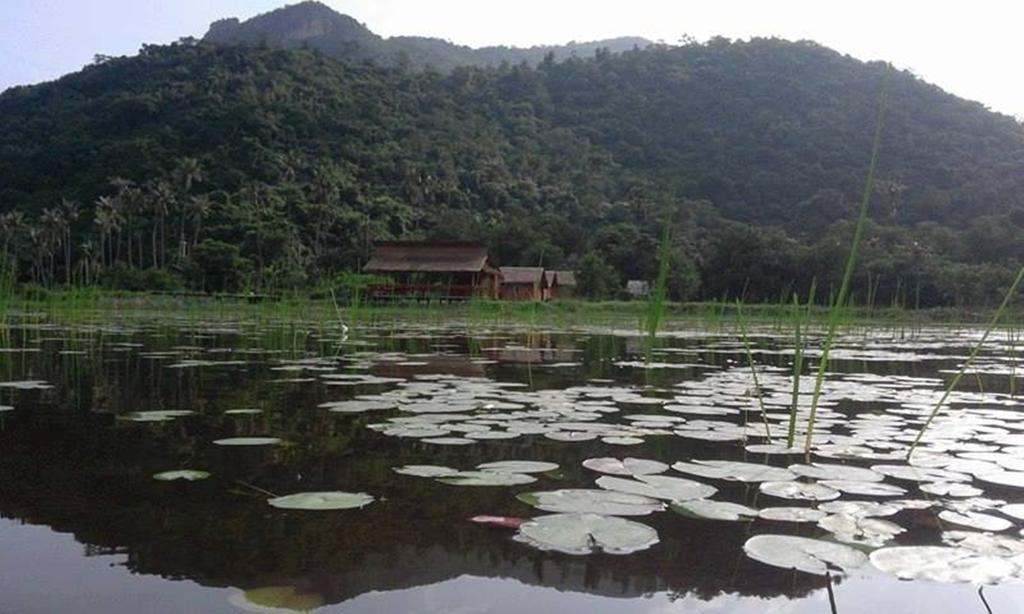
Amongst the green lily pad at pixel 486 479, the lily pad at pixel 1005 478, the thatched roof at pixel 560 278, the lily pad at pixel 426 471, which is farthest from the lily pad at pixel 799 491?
the thatched roof at pixel 560 278

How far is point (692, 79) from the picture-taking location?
3046 inches

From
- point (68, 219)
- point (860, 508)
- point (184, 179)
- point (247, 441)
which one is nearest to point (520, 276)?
point (184, 179)

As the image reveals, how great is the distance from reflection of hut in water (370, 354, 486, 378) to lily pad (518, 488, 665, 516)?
3.07 metres

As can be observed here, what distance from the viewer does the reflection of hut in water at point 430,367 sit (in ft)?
17.0

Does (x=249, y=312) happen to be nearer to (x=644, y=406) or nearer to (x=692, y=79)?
(x=644, y=406)

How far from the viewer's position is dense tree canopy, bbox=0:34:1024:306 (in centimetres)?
3975

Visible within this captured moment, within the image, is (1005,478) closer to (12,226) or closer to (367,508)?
(367,508)

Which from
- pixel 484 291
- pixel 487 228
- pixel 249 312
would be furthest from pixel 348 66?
pixel 249 312

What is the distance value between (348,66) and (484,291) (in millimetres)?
51630

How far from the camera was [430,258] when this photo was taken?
3503 centimetres

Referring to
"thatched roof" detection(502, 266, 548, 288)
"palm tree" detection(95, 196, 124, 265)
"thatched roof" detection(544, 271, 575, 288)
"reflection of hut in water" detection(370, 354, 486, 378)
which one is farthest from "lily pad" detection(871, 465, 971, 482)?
"palm tree" detection(95, 196, 124, 265)

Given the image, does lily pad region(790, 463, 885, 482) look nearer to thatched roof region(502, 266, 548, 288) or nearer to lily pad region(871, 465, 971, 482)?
lily pad region(871, 465, 971, 482)

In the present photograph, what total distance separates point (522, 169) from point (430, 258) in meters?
29.5

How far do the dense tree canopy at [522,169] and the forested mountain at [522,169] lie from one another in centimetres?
19
